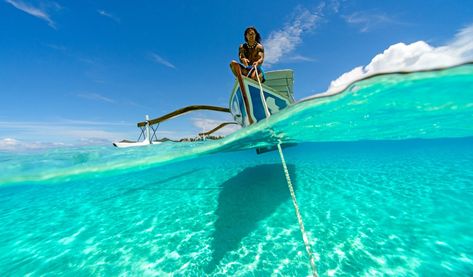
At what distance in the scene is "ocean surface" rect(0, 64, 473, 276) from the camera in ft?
14.4

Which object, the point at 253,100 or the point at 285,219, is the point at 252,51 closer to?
the point at 253,100

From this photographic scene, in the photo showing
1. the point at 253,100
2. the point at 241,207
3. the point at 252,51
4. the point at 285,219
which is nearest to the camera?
the point at 285,219

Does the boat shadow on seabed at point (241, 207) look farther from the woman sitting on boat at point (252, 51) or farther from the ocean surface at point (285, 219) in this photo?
the woman sitting on boat at point (252, 51)

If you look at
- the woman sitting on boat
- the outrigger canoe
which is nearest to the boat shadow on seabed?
the outrigger canoe

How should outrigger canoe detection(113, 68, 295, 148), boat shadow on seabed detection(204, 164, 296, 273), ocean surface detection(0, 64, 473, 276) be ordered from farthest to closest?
outrigger canoe detection(113, 68, 295, 148), boat shadow on seabed detection(204, 164, 296, 273), ocean surface detection(0, 64, 473, 276)

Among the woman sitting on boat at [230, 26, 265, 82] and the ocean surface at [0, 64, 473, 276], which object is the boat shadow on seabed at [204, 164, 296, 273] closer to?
the ocean surface at [0, 64, 473, 276]

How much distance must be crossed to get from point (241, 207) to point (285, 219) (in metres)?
1.74

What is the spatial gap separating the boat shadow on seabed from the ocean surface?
1.7 inches

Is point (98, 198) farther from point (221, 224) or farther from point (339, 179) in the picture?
point (339, 179)

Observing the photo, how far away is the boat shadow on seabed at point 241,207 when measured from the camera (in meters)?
5.16

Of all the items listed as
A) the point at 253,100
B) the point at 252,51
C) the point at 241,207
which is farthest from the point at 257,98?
the point at 241,207

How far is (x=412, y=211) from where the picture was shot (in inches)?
246

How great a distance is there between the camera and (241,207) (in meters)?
7.21

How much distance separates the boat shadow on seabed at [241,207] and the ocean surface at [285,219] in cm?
4
